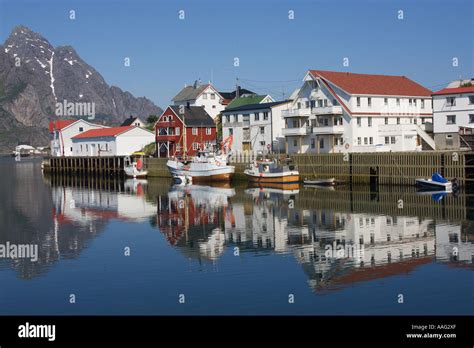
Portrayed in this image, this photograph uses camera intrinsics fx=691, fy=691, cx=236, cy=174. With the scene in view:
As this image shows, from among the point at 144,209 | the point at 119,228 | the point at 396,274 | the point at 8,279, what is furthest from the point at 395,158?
the point at 8,279

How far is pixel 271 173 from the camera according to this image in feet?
223

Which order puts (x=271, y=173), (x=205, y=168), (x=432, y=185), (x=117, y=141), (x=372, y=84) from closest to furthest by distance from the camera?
(x=432, y=185) < (x=271, y=173) < (x=205, y=168) < (x=372, y=84) < (x=117, y=141)

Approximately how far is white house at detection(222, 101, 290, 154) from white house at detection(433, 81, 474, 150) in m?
19.6

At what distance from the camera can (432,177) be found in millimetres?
56406

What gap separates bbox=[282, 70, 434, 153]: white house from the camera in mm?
72000

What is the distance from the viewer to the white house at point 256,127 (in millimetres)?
83062

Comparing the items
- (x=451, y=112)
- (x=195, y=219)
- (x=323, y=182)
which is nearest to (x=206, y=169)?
(x=323, y=182)

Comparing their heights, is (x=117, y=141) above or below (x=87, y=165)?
above

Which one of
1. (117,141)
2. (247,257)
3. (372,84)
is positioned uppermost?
(372,84)

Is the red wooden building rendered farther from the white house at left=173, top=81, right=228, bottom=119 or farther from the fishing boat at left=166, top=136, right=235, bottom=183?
the white house at left=173, top=81, right=228, bottom=119

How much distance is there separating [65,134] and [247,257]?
94.4 metres

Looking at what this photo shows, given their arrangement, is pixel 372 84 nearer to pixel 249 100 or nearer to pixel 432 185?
pixel 432 185

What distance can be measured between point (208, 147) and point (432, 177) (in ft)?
108
